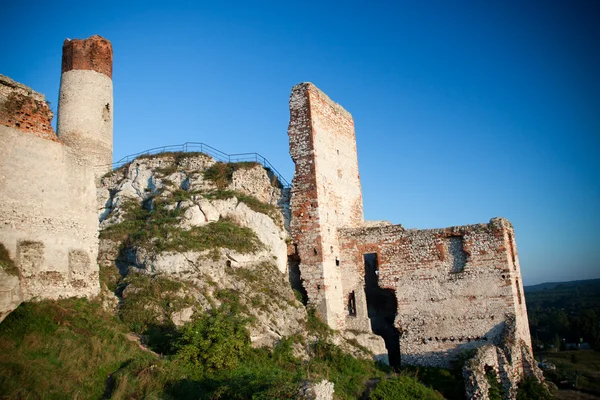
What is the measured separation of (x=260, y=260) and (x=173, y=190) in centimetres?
476

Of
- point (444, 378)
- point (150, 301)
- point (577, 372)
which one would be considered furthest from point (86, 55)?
point (577, 372)

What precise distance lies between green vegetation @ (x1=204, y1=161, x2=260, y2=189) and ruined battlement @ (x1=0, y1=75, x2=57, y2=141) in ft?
23.8

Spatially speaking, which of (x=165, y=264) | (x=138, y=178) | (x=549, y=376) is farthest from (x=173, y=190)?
(x=549, y=376)

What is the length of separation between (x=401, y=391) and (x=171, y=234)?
28.2ft

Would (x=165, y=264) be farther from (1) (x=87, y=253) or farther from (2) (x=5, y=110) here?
(2) (x=5, y=110)

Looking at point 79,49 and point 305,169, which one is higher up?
point 79,49

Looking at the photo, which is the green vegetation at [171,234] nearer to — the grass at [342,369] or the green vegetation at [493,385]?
the grass at [342,369]

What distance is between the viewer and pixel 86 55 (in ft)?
75.0

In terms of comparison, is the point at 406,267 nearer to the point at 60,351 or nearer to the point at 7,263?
the point at 60,351

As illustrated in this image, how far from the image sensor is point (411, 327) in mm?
17594

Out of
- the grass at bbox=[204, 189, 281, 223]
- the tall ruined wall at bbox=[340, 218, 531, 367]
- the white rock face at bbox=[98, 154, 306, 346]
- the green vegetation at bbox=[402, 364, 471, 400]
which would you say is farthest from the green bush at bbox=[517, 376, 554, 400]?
the grass at bbox=[204, 189, 281, 223]

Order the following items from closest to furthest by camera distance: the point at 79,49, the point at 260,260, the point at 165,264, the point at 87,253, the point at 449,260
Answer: the point at 87,253
the point at 165,264
the point at 260,260
the point at 449,260
the point at 79,49

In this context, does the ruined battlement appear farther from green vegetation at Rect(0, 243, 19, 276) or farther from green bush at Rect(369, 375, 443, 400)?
green bush at Rect(369, 375, 443, 400)

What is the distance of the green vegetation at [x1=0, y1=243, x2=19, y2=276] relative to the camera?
1005cm
